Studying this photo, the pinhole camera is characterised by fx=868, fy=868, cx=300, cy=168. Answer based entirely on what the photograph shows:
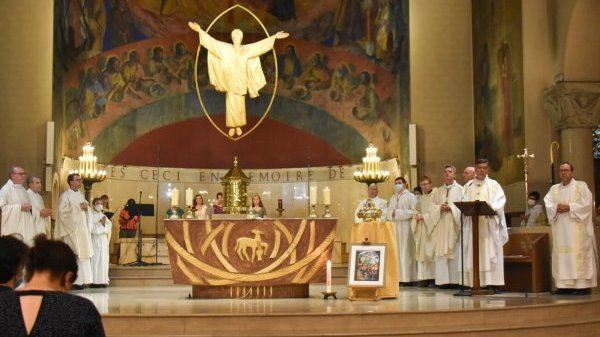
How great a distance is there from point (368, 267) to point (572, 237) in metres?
3.11

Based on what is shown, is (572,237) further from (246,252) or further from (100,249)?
(100,249)

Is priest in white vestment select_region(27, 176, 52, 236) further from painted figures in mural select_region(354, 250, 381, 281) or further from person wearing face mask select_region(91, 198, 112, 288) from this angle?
painted figures in mural select_region(354, 250, 381, 281)

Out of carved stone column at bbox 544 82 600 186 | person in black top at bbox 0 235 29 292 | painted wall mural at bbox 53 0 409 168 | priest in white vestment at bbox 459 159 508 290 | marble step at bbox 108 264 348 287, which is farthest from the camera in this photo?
painted wall mural at bbox 53 0 409 168

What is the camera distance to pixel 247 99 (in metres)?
21.8

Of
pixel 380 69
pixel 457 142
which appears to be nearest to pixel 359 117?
pixel 380 69

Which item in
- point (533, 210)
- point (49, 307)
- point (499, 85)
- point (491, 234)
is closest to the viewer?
point (49, 307)

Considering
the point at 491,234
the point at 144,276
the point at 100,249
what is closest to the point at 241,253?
the point at 491,234

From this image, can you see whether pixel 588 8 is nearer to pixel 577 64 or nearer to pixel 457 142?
pixel 577 64

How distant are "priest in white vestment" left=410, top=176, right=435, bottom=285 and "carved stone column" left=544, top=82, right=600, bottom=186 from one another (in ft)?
8.02

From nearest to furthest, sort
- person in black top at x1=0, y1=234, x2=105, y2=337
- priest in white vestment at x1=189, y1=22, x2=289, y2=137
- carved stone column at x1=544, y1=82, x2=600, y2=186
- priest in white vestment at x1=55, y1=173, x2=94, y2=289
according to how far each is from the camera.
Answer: person in black top at x1=0, y1=234, x2=105, y2=337, priest in white vestment at x1=189, y1=22, x2=289, y2=137, priest in white vestment at x1=55, y1=173, x2=94, y2=289, carved stone column at x1=544, y1=82, x2=600, y2=186

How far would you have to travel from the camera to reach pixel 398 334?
8516 millimetres

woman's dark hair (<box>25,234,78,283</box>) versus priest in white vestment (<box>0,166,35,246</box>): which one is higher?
priest in white vestment (<box>0,166,35,246</box>)

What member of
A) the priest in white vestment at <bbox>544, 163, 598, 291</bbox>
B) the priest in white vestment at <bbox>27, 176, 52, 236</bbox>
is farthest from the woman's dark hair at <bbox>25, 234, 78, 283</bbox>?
the priest in white vestment at <bbox>27, 176, 52, 236</bbox>

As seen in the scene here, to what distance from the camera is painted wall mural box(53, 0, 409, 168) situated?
65.6ft
